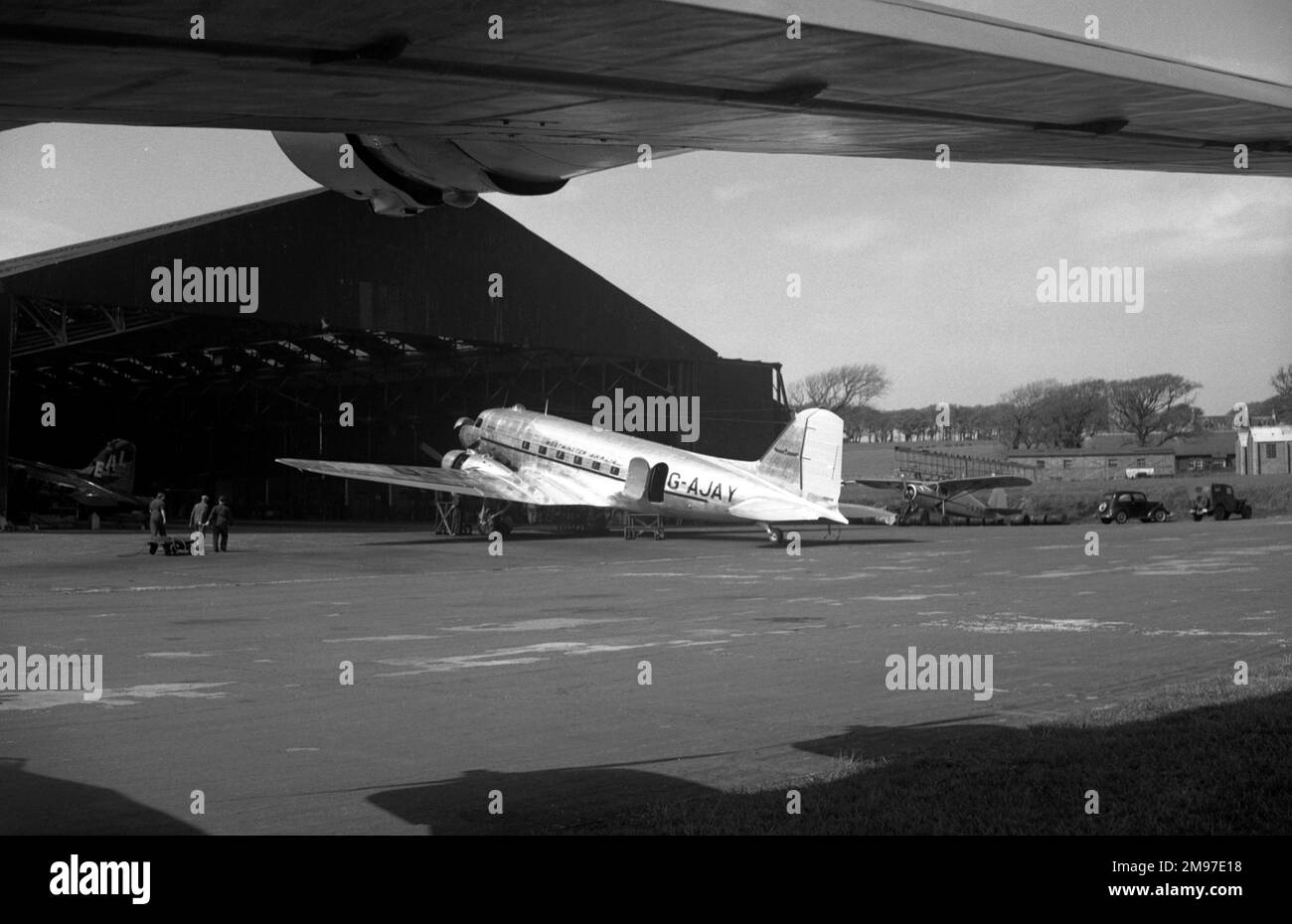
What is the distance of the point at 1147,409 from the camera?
2386 inches

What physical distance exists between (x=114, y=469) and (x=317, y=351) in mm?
11979

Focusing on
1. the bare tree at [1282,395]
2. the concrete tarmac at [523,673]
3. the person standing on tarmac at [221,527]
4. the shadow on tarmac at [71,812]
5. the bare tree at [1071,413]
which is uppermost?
the bare tree at [1071,413]

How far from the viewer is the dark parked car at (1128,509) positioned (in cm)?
5719

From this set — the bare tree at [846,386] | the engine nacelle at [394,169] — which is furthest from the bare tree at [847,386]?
Result: the engine nacelle at [394,169]

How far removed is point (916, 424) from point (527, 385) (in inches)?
919

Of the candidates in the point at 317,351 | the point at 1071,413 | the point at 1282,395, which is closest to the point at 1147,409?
the point at 1071,413

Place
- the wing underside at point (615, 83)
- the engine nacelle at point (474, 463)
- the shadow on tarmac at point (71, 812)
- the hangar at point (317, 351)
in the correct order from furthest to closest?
1. the engine nacelle at point (474, 463)
2. the hangar at point (317, 351)
3. the shadow on tarmac at point (71, 812)
4. the wing underside at point (615, 83)

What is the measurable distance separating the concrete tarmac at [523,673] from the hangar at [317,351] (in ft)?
55.0

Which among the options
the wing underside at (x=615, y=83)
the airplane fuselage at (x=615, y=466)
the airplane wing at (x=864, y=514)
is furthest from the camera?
the airplane wing at (x=864, y=514)

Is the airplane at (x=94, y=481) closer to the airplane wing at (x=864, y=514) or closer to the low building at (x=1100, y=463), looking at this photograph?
the airplane wing at (x=864, y=514)

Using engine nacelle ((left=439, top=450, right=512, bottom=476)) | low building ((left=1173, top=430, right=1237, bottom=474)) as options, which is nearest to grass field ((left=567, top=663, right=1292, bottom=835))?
engine nacelle ((left=439, top=450, right=512, bottom=476))

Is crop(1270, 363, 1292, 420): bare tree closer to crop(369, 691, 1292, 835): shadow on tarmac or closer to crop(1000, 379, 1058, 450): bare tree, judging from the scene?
crop(369, 691, 1292, 835): shadow on tarmac

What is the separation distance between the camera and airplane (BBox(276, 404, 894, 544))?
3622cm

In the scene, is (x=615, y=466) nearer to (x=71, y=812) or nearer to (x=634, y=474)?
(x=634, y=474)
